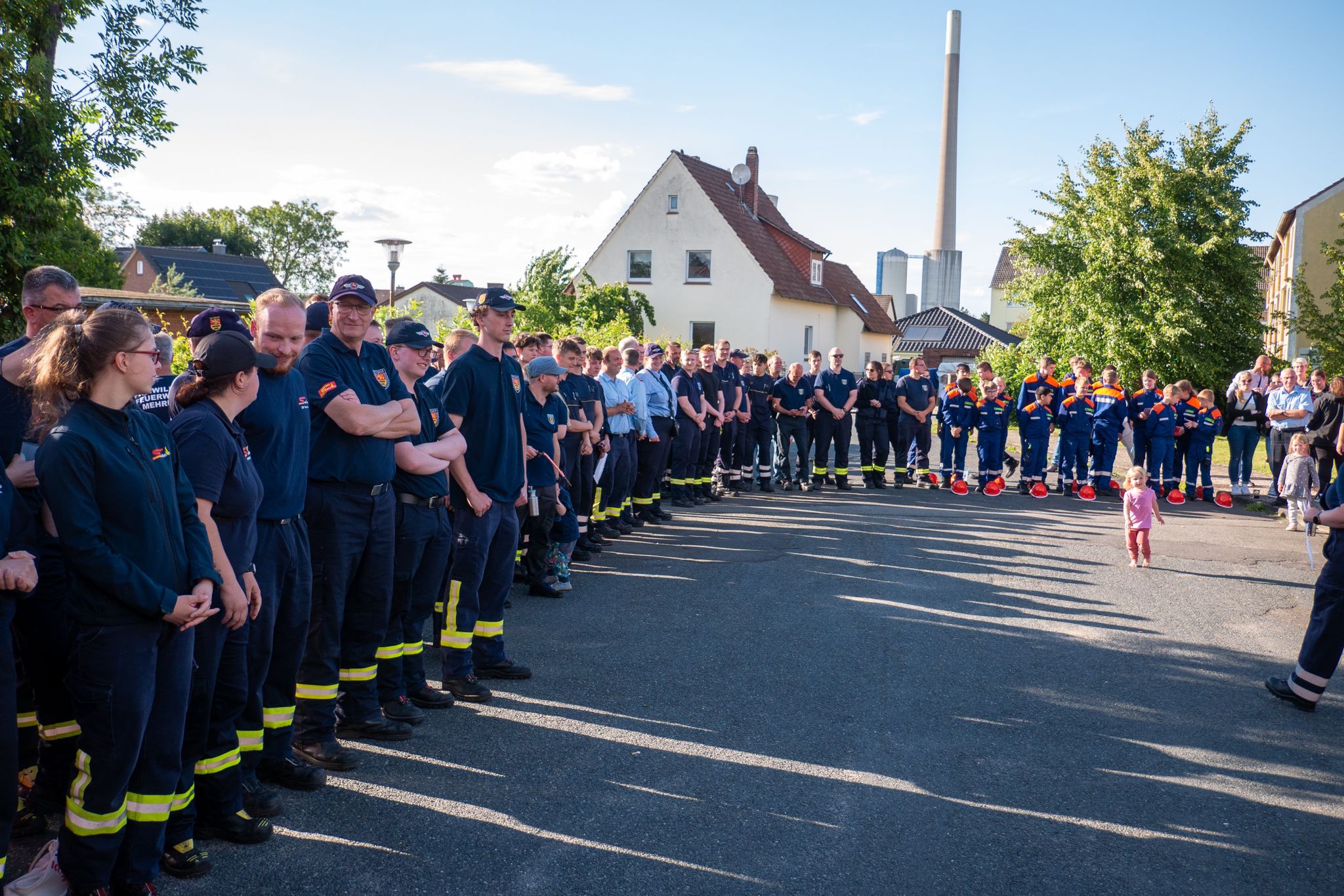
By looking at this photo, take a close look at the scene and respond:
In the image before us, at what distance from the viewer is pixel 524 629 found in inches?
299

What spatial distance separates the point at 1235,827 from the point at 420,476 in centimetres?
436

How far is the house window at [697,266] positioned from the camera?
40594 millimetres

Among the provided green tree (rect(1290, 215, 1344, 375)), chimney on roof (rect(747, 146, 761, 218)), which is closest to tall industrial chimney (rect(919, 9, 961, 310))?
chimney on roof (rect(747, 146, 761, 218))

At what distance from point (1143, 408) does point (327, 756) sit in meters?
15.6

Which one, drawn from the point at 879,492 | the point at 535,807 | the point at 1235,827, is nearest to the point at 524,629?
the point at 535,807

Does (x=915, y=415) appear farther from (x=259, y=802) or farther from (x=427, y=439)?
(x=259, y=802)

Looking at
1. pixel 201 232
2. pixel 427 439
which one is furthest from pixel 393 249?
pixel 201 232

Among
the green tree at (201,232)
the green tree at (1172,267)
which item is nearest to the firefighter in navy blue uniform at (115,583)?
the green tree at (1172,267)

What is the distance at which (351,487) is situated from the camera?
16.0 feet

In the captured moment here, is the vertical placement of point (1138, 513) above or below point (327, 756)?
above

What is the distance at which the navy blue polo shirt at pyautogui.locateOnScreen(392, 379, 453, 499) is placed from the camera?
5.45 m

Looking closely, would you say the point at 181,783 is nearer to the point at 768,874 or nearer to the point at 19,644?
the point at 19,644

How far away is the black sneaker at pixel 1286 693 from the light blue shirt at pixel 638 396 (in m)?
7.25

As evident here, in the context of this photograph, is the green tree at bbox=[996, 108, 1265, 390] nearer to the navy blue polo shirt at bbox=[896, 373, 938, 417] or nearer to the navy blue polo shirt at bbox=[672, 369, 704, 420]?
the navy blue polo shirt at bbox=[896, 373, 938, 417]
